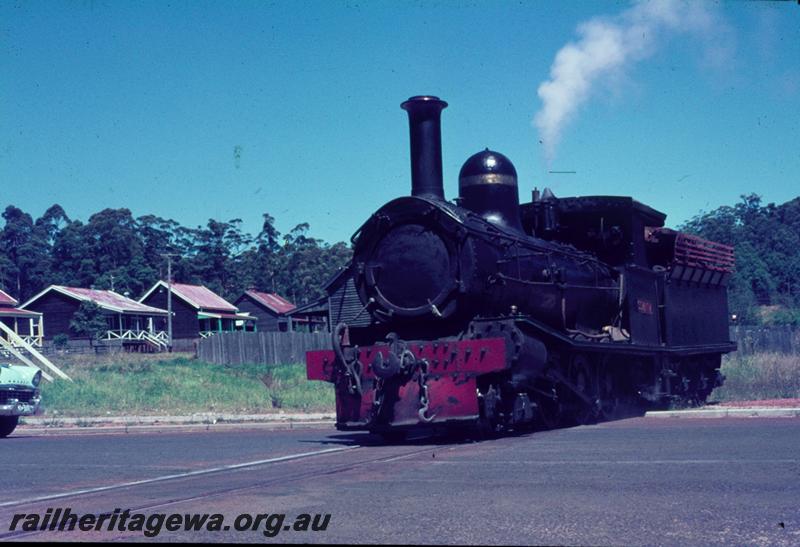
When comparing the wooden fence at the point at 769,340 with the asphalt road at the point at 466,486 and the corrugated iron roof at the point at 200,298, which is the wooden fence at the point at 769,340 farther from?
the corrugated iron roof at the point at 200,298

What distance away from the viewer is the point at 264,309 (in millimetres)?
74500

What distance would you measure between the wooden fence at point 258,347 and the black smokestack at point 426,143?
98.4ft

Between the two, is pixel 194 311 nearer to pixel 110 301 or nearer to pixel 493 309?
pixel 110 301

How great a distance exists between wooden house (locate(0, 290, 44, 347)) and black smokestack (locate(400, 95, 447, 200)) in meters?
47.2

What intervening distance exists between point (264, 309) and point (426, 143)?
63208 mm

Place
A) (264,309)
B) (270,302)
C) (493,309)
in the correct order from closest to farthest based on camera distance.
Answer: (493,309)
(264,309)
(270,302)

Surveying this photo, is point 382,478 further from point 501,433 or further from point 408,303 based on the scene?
point 501,433

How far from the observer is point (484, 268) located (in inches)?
467

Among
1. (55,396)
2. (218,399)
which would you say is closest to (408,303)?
(218,399)

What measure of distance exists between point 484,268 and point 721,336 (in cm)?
952

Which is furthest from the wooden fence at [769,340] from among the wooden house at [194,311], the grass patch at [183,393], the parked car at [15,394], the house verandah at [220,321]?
the wooden house at [194,311]

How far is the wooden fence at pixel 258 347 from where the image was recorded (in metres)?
43.1

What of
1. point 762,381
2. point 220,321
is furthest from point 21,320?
point 762,381

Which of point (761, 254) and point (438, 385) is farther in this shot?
point (761, 254)
